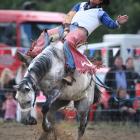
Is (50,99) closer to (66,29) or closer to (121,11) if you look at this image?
(66,29)

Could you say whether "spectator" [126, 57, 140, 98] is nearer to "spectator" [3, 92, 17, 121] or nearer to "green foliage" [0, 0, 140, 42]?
"spectator" [3, 92, 17, 121]

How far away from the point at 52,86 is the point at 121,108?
547 cm

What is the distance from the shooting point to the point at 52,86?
10.6 metres

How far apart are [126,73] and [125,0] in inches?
413

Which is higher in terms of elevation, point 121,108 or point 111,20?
point 111,20

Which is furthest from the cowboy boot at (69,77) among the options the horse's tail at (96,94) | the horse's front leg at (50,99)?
the horse's tail at (96,94)

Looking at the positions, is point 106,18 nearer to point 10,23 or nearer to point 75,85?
point 75,85

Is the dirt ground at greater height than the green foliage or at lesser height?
lesser

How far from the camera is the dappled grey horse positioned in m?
10.1

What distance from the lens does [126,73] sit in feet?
53.1

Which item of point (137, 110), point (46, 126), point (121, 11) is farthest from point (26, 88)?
point (121, 11)

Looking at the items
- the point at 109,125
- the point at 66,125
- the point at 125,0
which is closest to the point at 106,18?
the point at 66,125

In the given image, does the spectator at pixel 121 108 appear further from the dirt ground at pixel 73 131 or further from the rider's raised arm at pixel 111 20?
the rider's raised arm at pixel 111 20

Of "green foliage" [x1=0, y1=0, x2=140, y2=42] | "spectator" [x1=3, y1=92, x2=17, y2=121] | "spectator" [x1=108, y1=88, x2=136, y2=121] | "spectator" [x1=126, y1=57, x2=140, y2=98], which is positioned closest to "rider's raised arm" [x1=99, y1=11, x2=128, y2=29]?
"spectator" [x1=108, y1=88, x2=136, y2=121]
